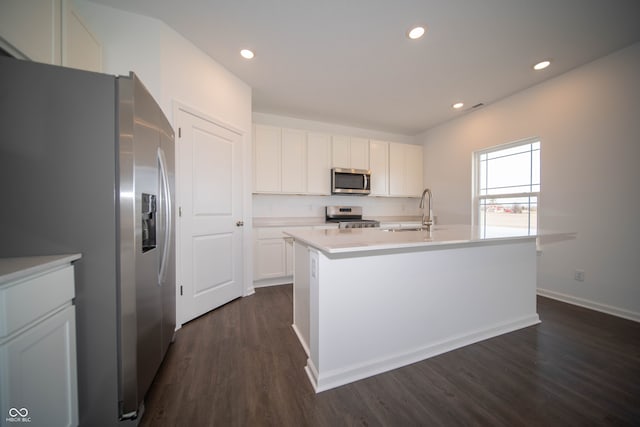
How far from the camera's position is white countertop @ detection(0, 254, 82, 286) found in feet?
2.26

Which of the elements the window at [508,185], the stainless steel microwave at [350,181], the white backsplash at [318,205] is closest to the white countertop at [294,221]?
the white backsplash at [318,205]

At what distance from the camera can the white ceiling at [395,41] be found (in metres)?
1.75

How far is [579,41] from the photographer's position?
6.90ft

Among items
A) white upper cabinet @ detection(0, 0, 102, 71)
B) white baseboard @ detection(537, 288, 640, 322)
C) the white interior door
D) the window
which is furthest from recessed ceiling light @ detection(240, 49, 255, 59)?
white baseboard @ detection(537, 288, 640, 322)

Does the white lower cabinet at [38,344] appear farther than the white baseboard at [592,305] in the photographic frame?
No

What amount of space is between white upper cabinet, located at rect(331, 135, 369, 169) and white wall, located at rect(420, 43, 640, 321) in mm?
2079

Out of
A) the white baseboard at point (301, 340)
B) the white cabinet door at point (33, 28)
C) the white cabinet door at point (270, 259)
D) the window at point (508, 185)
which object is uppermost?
the white cabinet door at point (33, 28)

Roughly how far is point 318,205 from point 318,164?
30.7 inches

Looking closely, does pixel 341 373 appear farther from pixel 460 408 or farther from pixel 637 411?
pixel 637 411

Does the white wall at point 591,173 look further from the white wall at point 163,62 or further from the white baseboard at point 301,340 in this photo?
the white wall at point 163,62

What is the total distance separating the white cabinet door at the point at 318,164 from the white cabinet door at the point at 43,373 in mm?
3035

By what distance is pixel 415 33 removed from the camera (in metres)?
2.00

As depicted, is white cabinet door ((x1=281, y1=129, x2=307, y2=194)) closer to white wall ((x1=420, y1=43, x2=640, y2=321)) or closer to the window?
the window

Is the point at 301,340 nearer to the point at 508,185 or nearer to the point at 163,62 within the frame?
the point at 163,62
